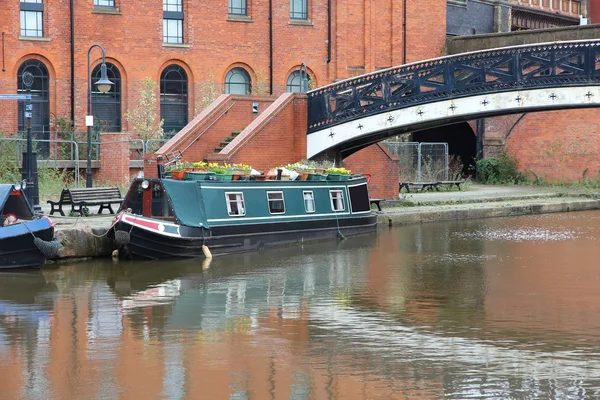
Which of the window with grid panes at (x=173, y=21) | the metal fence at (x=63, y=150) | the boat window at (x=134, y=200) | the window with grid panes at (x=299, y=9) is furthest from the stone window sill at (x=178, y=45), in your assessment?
the boat window at (x=134, y=200)

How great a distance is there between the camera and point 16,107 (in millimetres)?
31656

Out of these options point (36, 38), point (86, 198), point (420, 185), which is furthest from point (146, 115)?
point (86, 198)

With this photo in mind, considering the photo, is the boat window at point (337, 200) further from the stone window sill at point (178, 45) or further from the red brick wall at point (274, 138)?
the stone window sill at point (178, 45)

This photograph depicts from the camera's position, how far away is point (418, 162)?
32375 millimetres

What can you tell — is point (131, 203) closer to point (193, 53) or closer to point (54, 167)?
point (54, 167)

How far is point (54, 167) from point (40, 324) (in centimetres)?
1574

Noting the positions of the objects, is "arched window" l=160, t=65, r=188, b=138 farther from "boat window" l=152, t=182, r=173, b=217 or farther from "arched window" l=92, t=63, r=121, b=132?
"boat window" l=152, t=182, r=173, b=217

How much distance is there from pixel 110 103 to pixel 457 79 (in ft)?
39.3

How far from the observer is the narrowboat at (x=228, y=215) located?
60.1 feet

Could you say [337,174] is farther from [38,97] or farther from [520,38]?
[520,38]

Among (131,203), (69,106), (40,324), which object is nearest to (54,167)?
(69,106)

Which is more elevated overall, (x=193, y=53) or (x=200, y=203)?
(x=193, y=53)

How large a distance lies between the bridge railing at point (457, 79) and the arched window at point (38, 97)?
9.45m

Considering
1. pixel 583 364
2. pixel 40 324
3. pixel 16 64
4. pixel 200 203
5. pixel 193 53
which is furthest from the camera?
pixel 193 53
